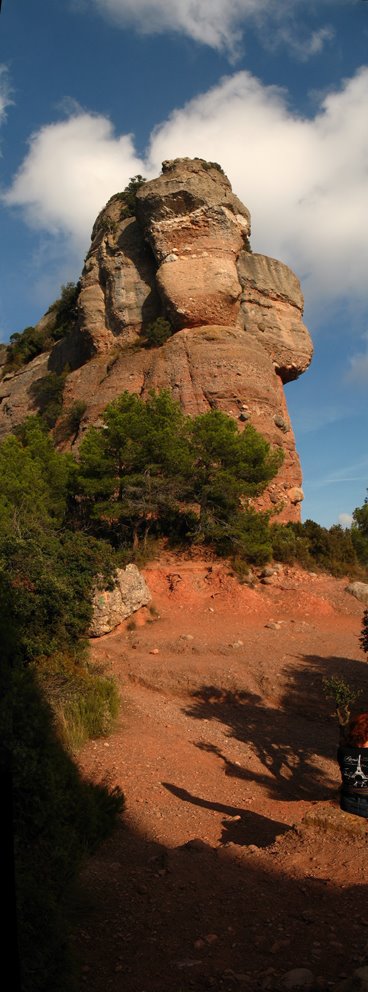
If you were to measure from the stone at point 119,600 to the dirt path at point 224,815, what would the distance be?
34 centimetres

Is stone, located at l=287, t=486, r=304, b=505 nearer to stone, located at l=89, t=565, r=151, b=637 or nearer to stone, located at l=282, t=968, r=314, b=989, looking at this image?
stone, located at l=89, t=565, r=151, b=637

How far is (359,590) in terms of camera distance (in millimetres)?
18156

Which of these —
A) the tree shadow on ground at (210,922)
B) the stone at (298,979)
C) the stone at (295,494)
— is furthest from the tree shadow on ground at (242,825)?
the stone at (295,494)

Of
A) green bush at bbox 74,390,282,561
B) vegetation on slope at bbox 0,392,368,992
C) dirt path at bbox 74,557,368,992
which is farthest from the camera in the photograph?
green bush at bbox 74,390,282,561

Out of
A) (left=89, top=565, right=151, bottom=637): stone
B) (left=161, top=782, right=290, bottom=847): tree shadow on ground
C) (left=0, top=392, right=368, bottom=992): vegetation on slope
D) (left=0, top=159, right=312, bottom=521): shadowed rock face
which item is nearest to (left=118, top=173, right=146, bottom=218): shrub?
(left=0, top=159, right=312, bottom=521): shadowed rock face

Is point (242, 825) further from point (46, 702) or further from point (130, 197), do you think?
point (130, 197)

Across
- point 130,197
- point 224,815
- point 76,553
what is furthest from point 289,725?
point 130,197

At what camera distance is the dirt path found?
380 cm

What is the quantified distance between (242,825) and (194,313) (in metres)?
25.8

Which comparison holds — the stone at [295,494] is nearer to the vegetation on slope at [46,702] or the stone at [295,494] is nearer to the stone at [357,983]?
the vegetation on slope at [46,702]

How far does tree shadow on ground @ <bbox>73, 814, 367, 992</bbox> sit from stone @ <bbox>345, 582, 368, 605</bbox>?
522 inches

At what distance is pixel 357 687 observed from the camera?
36.4 feet

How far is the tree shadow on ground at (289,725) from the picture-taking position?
8.28m

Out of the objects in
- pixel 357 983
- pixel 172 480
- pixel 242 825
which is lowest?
pixel 242 825
